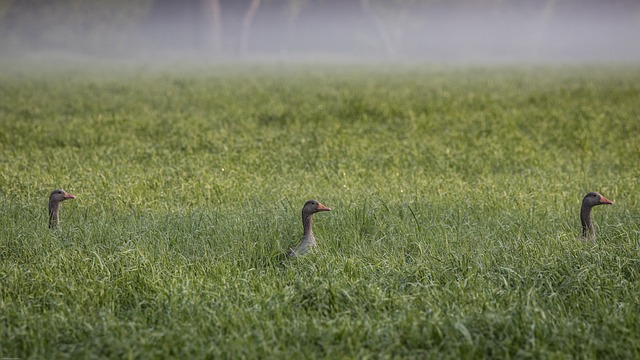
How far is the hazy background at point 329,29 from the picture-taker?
72.1m

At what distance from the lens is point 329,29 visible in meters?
92.1

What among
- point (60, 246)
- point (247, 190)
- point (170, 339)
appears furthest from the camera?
point (247, 190)

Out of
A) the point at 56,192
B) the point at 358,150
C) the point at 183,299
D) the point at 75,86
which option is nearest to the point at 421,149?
the point at 358,150

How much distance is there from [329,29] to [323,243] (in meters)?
87.1

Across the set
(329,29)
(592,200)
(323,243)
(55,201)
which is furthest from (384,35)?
(323,243)

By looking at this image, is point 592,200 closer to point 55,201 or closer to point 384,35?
point 55,201

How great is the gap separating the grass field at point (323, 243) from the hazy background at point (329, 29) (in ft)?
173

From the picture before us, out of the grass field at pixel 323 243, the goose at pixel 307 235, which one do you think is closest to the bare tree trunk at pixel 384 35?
the grass field at pixel 323 243

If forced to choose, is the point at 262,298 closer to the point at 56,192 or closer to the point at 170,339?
the point at 170,339

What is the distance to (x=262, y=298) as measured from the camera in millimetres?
5781

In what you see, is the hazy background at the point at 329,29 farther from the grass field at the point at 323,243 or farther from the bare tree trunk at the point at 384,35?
the grass field at the point at 323,243

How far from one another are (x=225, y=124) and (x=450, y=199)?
7613 mm

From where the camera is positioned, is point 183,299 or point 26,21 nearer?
point 183,299

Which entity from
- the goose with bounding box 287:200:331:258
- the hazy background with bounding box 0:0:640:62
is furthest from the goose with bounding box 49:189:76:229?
the hazy background with bounding box 0:0:640:62
